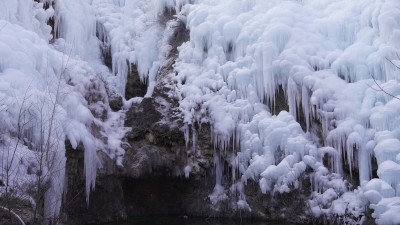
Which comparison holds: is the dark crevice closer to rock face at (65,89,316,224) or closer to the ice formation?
the ice formation

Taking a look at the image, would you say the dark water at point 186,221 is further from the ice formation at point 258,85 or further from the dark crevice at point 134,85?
the dark crevice at point 134,85

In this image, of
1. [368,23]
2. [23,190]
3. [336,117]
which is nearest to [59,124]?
[23,190]

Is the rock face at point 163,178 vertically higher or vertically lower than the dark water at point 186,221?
higher

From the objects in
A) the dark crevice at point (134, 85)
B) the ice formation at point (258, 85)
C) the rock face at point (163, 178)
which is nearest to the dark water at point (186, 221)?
the rock face at point (163, 178)

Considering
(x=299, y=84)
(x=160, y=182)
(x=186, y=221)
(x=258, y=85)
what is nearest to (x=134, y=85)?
(x=160, y=182)

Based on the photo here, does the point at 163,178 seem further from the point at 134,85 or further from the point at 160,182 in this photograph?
the point at 134,85

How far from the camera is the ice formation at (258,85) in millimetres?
9156

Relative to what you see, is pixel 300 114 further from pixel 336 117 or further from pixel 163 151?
pixel 163 151

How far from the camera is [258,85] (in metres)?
11.0

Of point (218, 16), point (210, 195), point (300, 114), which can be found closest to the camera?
point (300, 114)

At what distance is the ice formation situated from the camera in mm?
9156

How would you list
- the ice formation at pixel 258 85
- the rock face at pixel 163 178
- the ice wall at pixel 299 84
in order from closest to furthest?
the ice formation at pixel 258 85, the ice wall at pixel 299 84, the rock face at pixel 163 178

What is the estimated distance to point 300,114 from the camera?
1063 cm

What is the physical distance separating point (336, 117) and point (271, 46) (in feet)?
7.29
